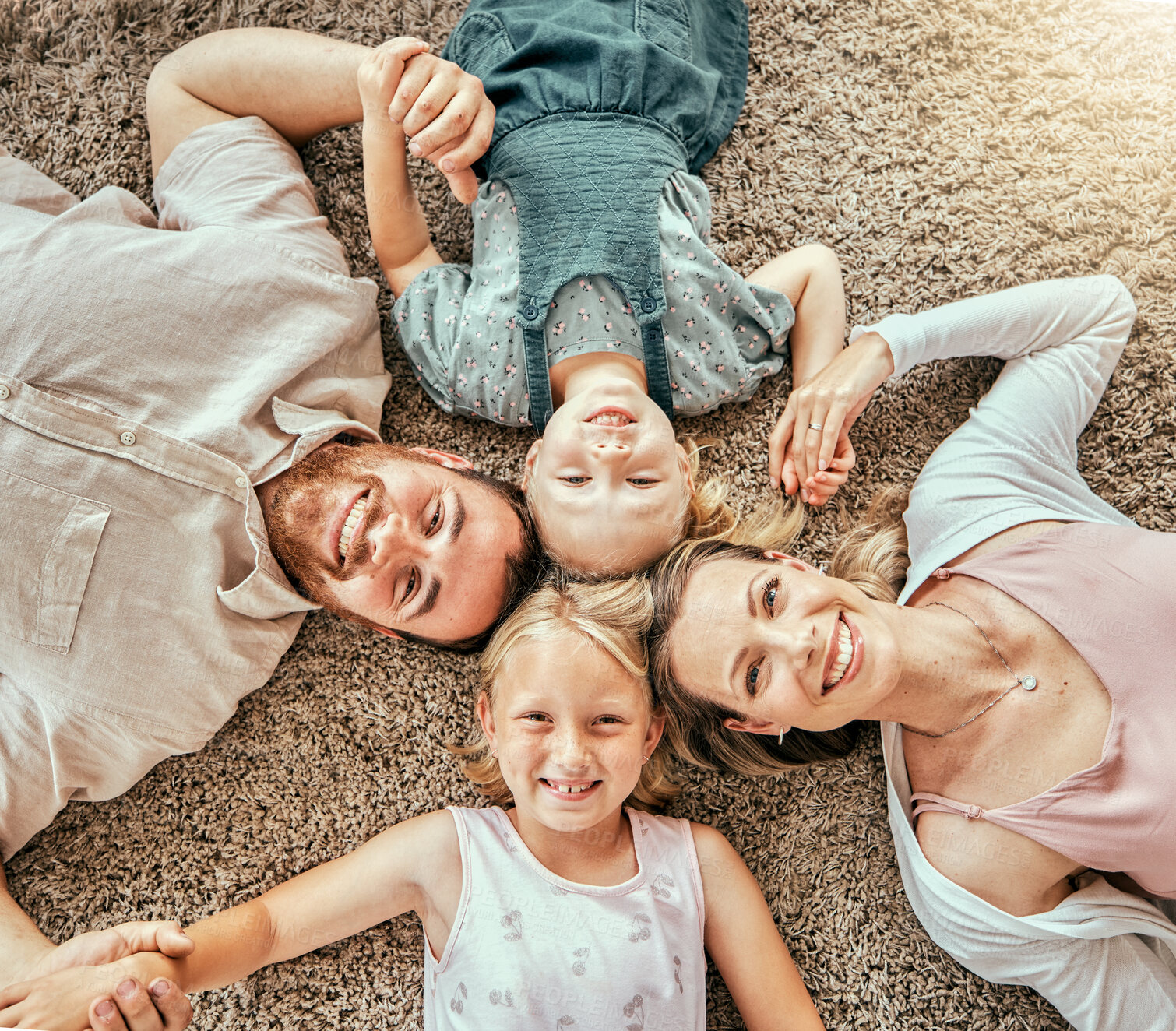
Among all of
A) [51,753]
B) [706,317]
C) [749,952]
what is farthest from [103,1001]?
[706,317]

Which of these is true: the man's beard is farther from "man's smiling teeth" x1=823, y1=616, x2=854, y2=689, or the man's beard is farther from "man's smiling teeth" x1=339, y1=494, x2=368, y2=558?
"man's smiling teeth" x1=823, y1=616, x2=854, y2=689

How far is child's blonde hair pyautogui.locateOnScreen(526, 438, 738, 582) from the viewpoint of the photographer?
1336 mm

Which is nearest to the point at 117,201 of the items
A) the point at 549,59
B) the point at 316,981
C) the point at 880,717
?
the point at 549,59

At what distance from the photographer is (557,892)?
134 cm

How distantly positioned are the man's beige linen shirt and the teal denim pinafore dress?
0.35 m

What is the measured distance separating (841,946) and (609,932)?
451 mm

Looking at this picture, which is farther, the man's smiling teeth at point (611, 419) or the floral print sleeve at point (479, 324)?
the floral print sleeve at point (479, 324)

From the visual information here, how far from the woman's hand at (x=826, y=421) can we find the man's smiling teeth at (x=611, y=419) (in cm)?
36

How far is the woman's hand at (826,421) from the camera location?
1.44m

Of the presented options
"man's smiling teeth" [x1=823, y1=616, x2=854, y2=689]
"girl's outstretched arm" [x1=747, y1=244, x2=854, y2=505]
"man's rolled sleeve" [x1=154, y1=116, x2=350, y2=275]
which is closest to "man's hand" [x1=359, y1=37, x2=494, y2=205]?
"man's rolled sleeve" [x1=154, y1=116, x2=350, y2=275]

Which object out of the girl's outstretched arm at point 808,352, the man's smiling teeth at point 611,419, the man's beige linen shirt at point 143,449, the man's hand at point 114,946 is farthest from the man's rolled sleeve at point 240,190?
the man's hand at point 114,946

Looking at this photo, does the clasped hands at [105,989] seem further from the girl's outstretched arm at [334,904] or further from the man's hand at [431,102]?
the man's hand at [431,102]

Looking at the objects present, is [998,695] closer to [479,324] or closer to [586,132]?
[479,324]

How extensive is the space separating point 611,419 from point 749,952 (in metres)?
0.90
